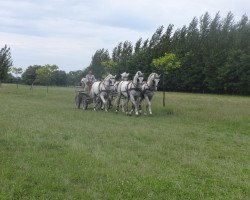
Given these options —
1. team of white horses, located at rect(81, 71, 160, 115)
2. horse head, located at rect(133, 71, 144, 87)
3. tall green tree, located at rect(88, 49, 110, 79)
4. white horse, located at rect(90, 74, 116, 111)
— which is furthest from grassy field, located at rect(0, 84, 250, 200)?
tall green tree, located at rect(88, 49, 110, 79)

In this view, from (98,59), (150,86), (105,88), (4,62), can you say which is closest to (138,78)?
(150,86)

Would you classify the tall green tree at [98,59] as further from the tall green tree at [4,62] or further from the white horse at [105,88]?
the white horse at [105,88]

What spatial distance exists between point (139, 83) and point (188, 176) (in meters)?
13.6

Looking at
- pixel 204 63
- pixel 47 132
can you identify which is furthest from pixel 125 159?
pixel 204 63

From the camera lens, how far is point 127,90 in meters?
21.8

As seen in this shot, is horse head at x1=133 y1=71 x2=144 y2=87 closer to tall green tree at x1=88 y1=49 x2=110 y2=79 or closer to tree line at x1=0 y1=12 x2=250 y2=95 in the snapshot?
tree line at x1=0 y1=12 x2=250 y2=95

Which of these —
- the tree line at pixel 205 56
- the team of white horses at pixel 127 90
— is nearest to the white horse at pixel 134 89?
the team of white horses at pixel 127 90

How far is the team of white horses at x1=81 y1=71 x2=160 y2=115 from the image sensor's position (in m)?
21.0

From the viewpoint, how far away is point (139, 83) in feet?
69.5

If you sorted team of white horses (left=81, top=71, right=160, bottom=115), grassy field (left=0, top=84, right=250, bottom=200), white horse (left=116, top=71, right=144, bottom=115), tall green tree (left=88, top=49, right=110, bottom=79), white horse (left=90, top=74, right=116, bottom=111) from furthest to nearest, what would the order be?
1. tall green tree (left=88, top=49, right=110, bottom=79)
2. white horse (left=90, top=74, right=116, bottom=111)
3. white horse (left=116, top=71, right=144, bottom=115)
4. team of white horses (left=81, top=71, right=160, bottom=115)
5. grassy field (left=0, top=84, right=250, bottom=200)

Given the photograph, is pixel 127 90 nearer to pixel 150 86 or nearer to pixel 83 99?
pixel 150 86

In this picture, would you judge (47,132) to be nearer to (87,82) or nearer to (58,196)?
(58,196)

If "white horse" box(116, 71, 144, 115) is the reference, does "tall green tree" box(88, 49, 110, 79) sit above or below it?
above

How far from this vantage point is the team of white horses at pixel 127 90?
21031mm
